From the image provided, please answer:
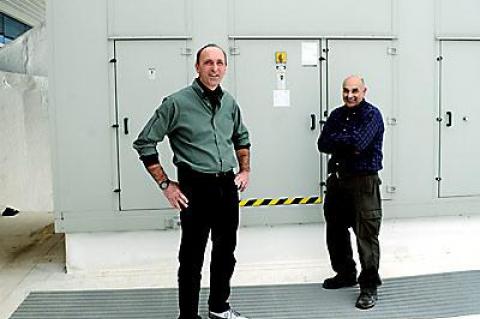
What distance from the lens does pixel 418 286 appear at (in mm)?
3973

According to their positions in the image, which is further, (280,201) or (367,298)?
(280,201)

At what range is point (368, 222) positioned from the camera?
12.1 feet

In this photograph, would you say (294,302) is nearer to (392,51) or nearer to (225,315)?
(225,315)

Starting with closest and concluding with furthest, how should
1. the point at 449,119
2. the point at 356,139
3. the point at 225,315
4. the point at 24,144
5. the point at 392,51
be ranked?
1. the point at 225,315
2. the point at 356,139
3. the point at 392,51
4. the point at 449,119
5. the point at 24,144

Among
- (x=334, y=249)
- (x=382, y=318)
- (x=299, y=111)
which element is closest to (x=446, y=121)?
(x=299, y=111)

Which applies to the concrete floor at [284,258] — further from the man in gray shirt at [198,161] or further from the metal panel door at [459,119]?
the man in gray shirt at [198,161]

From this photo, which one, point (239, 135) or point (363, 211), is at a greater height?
point (239, 135)

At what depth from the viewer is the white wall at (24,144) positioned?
714cm

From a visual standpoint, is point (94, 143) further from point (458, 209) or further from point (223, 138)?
point (458, 209)

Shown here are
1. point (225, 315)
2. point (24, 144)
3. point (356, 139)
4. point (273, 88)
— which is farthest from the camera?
point (24, 144)

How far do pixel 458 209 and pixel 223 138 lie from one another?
7.76ft

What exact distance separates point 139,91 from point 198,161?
4.44 ft

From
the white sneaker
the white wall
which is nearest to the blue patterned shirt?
the white sneaker

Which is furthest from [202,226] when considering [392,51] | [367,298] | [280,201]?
[392,51]
